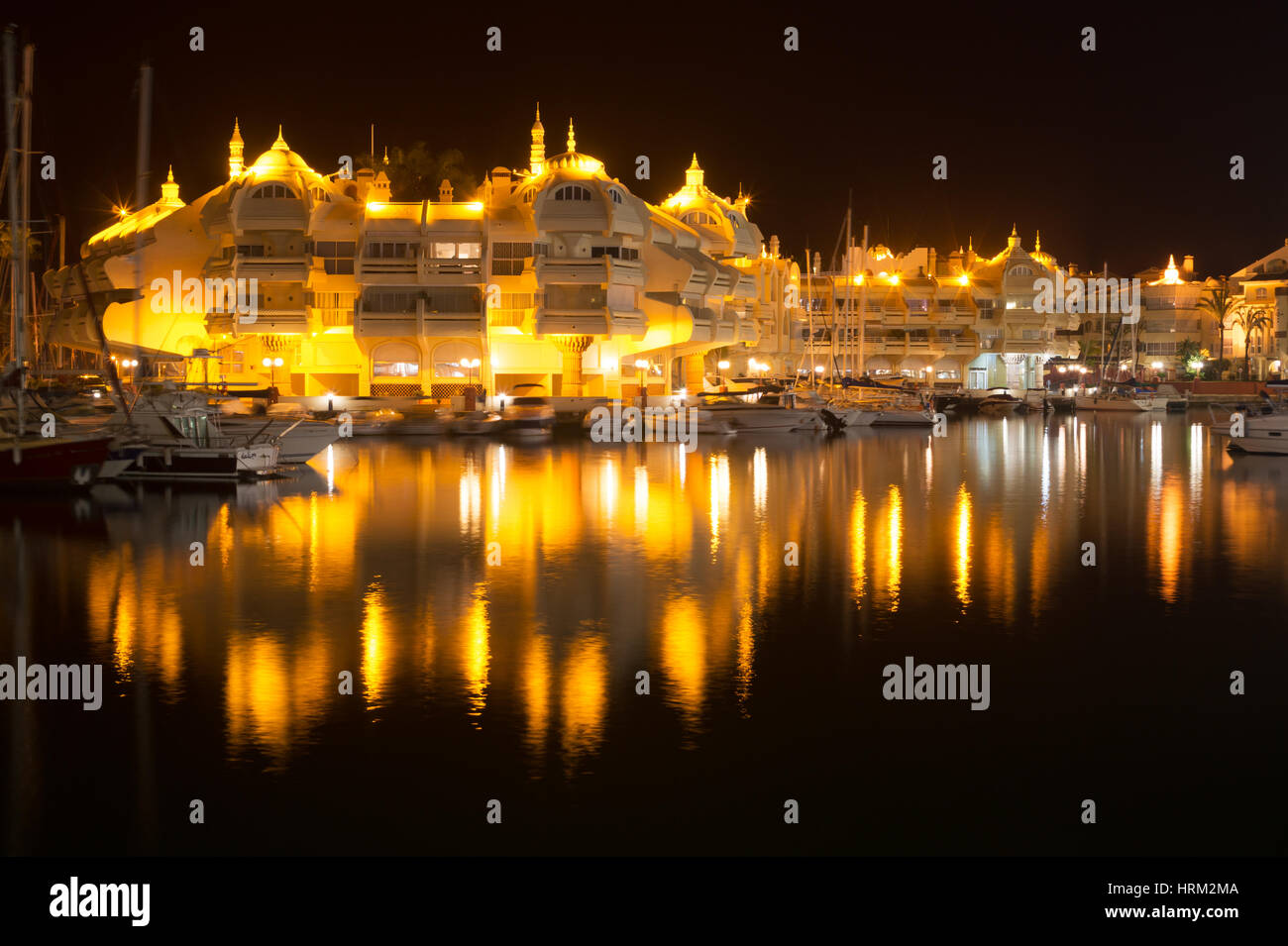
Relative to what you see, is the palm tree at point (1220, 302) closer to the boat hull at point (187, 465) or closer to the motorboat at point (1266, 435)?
the motorboat at point (1266, 435)

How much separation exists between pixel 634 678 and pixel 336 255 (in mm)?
69241

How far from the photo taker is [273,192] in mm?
77375

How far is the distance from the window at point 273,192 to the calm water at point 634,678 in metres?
49.9

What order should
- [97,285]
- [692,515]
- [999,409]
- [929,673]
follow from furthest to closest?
[999,409] < [97,285] < [692,515] < [929,673]

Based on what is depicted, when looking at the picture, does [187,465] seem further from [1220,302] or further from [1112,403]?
[1220,302]

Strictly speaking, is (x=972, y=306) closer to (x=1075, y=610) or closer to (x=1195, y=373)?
(x=1195, y=373)

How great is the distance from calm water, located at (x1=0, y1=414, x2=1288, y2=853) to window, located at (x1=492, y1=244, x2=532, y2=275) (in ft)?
165

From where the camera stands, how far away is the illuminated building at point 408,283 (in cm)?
7806

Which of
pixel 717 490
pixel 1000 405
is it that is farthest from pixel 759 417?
pixel 1000 405

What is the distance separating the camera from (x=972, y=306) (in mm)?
124562

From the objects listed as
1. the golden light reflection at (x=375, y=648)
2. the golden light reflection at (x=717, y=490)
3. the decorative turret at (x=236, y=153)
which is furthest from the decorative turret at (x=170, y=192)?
the golden light reflection at (x=375, y=648)
